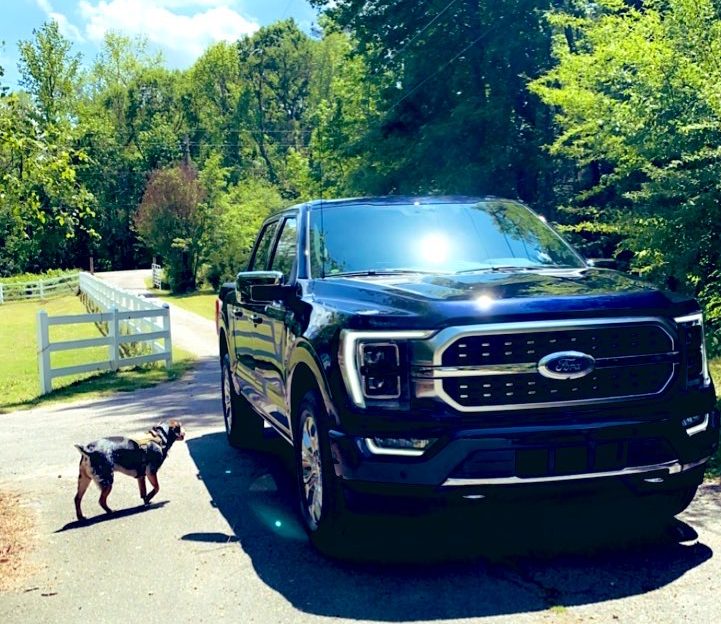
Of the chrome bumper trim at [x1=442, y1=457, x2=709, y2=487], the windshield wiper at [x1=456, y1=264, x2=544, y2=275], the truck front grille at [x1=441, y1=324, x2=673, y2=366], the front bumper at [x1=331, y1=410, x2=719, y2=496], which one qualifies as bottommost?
the chrome bumper trim at [x1=442, y1=457, x2=709, y2=487]

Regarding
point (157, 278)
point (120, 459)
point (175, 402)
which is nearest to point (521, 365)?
point (120, 459)

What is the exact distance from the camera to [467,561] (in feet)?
14.4

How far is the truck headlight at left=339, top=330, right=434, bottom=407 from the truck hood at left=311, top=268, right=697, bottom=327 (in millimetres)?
83

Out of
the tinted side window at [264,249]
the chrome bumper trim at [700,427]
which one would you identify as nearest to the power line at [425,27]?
the tinted side window at [264,249]

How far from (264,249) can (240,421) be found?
1.68m

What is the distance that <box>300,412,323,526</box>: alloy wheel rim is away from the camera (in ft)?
15.0

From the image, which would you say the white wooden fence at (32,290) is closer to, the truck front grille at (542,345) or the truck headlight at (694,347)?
the truck front grille at (542,345)

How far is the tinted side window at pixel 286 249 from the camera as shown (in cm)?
589

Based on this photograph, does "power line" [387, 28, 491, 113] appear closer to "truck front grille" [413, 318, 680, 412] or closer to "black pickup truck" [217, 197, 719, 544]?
"black pickup truck" [217, 197, 719, 544]

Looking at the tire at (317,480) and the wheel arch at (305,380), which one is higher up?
the wheel arch at (305,380)

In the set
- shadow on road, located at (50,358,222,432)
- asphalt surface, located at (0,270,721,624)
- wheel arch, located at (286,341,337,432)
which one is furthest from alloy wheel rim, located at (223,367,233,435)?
wheel arch, located at (286,341,337,432)

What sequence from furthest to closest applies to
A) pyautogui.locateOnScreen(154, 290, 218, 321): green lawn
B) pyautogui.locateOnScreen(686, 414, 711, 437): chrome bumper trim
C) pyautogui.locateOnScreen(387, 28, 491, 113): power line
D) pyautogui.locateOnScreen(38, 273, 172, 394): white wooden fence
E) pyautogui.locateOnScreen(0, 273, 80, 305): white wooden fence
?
pyautogui.locateOnScreen(0, 273, 80, 305): white wooden fence
pyautogui.locateOnScreen(154, 290, 218, 321): green lawn
pyautogui.locateOnScreen(387, 28, 491, 113): power line
pyautogui.locateOnScreen(38, 273, 172, 394): white wooden fence
pyautogui.locateOnScreen(686, 414, 711, 437): chrome bumper trim

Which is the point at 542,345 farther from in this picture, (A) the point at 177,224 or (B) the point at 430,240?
(A) the point at 177,224

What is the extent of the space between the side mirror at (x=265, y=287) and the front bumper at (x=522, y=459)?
136 cm
